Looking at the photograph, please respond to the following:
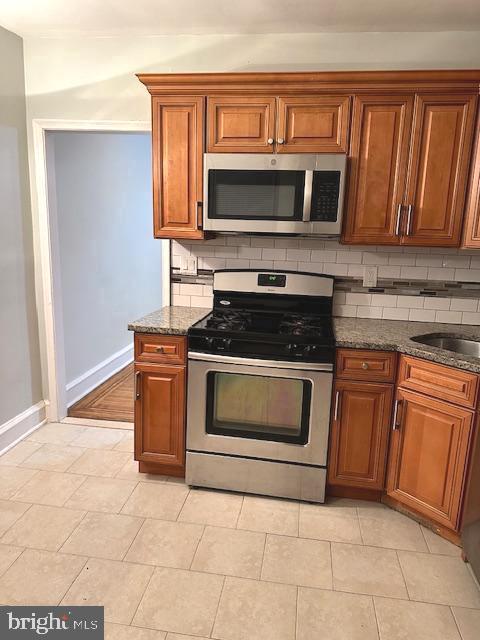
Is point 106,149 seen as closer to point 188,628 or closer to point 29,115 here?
point 29,115

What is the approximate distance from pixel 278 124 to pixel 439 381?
155cm

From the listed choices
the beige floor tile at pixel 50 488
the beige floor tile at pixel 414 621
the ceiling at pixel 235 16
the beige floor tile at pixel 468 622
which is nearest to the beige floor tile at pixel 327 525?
the beige floor tile at pixel 414 621

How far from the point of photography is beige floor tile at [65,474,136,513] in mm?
2402

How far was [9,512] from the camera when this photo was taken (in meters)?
2.33

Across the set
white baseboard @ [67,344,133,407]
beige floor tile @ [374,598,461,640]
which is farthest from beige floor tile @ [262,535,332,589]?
white baseboard @ [67,344,133,407]

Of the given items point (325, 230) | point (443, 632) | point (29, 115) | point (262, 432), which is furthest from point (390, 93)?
point (443, 632)

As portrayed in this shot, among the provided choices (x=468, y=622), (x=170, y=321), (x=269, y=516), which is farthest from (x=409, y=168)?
(x=468, y=622)

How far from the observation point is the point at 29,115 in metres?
2.97

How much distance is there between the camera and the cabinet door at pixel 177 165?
2529 mm

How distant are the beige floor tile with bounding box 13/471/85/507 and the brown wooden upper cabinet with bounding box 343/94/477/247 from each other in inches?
82.6

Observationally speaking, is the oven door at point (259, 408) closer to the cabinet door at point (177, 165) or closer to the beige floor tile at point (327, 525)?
the beige floor tile at point (327, 525)

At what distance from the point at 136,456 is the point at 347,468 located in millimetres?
1180

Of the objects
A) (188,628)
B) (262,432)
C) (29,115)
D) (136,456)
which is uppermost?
(29,115)

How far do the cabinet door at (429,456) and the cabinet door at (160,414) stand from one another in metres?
1.15
